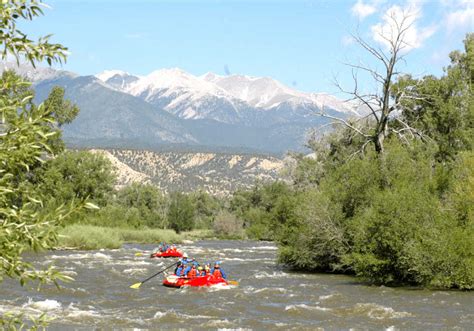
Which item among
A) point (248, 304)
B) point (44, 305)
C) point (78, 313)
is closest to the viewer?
point (78, 313)

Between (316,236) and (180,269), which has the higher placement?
(316,236)

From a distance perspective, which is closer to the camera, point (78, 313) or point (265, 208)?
point (78, 313)

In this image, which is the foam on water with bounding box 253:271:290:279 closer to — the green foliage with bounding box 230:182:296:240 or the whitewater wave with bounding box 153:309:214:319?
the green foliage with bounding box 230:182:296:240

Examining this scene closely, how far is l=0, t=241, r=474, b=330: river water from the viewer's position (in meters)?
18.5

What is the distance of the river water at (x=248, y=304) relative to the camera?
60.7ft

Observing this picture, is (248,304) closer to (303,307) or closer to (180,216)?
(303,307)

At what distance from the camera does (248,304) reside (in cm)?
2230

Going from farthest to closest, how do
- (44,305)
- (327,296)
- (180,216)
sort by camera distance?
(180,216)
(327,296)
(44,305)

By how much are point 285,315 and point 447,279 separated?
7.97 meters

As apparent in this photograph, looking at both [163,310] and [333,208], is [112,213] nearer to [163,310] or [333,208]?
[333,208]

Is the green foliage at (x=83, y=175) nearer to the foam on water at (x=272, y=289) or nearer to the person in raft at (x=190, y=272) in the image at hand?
the person in raft at (x=190, y=272)

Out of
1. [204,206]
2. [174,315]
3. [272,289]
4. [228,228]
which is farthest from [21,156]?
[204,206]

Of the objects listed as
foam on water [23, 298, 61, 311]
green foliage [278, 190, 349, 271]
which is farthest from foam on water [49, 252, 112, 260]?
foam on water [23, 298, 61, 311]

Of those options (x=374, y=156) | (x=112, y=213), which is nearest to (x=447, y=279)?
(x=374, y=156)
